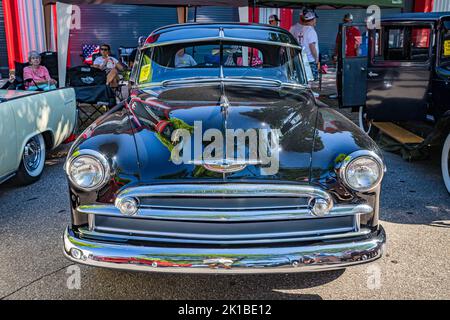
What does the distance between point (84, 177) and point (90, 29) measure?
41.7 ft

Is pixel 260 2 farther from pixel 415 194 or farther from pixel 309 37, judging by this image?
pixel 415 194

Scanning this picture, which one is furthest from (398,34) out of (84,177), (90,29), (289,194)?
(90,29)

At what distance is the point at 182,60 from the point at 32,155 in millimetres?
2160

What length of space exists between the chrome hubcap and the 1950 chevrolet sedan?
2.37 meters

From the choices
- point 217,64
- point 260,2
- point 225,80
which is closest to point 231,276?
point 225,80

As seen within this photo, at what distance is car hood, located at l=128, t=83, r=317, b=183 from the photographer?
2.45m

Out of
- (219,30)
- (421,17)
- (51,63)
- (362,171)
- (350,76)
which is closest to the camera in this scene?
(362,171)

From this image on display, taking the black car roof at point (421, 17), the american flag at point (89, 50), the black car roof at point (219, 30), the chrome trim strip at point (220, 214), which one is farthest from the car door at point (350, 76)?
the american flag at point (89, 50)

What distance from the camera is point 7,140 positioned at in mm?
4191

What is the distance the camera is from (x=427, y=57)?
5297 millimetres

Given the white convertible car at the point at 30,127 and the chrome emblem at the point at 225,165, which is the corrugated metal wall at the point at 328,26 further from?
the chrome emblem at the point at 225,165

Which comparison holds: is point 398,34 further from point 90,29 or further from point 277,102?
point 90,29

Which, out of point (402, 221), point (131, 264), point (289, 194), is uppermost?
point (289, 194)

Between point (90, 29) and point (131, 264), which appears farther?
point (90, 29)
